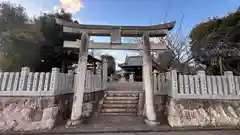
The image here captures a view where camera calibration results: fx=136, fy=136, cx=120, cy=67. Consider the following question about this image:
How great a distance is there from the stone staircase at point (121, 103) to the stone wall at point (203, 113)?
1.48 m

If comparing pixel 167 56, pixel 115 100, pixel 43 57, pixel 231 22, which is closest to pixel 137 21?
pixel 167 56

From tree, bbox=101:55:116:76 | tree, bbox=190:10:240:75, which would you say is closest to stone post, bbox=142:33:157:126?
tree, bbox=190:10:240:75

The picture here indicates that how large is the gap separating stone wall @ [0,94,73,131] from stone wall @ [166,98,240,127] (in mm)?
3393

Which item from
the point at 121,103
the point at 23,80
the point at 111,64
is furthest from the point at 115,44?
the point at 111,64

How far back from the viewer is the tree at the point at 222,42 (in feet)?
17.1

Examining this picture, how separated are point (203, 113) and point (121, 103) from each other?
281 centimetres

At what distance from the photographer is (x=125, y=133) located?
3.44 m

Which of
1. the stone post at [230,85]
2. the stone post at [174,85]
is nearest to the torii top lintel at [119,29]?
the stone post at [174,85]

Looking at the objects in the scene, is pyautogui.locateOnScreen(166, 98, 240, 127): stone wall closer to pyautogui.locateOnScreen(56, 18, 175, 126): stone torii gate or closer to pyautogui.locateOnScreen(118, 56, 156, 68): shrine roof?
pyautogui.locateOnScreen(56, 18, 175, 126): stone torii gate

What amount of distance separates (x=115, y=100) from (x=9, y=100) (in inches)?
136

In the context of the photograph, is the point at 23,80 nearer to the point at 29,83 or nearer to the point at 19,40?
the point at 29,83

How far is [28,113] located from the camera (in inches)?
143

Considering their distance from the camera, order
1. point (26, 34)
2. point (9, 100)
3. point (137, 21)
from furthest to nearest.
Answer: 1. point (137, 21)
2. point (26, 34)
3. point (9, 100)

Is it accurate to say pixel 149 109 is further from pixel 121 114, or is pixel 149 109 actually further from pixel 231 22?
pixel 231 22
